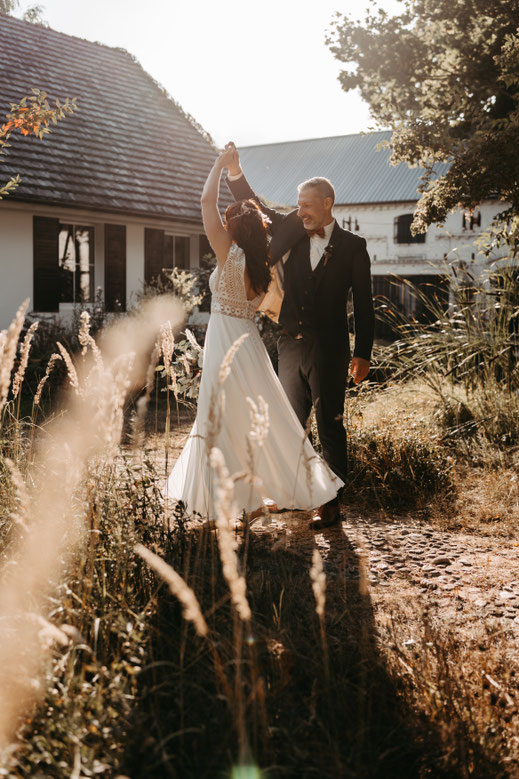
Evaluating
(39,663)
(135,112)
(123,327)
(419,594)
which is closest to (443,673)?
(419,594)

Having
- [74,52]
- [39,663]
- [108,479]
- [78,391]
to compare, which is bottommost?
[39,663]

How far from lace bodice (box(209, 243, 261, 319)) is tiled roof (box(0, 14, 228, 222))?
872 centimetres

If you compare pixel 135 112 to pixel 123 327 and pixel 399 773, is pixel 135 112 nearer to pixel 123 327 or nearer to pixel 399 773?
pixel 123 327

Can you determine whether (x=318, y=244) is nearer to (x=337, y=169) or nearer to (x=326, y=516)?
(x=326, y=516)

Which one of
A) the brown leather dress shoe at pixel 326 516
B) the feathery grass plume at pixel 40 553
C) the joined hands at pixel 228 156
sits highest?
the joined hands at pixel 228 156

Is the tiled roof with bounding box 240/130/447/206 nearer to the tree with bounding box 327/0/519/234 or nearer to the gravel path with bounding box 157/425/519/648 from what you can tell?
the tree with bounding box 327/0/519/234

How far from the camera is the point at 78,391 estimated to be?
257 centimetres

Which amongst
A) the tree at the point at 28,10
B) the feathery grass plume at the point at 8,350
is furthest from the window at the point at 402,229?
the feathery grass plume at the point at 8,350

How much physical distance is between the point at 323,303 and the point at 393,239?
31.5 m

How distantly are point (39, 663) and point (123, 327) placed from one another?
31.6 ft

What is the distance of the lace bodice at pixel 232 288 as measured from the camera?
417 cm

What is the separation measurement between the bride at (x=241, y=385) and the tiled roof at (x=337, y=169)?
3088cm

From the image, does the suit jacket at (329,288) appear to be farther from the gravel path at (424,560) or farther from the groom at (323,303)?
the gravel path at (424,560)

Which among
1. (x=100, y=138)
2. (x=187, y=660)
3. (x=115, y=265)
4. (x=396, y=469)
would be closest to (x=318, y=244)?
(x=396, y=469)
